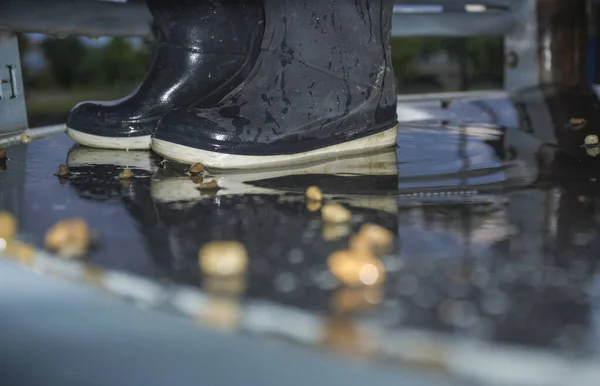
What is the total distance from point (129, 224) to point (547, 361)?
467 millimetres

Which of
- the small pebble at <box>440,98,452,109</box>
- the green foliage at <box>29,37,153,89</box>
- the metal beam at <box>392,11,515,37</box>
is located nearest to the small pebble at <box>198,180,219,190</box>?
the small pebble at <box>440,98,452,109</box>

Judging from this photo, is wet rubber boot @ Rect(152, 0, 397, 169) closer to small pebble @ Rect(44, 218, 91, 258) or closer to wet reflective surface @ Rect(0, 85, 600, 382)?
wet reflective surface @ Rect(0, 85, 600, 382)

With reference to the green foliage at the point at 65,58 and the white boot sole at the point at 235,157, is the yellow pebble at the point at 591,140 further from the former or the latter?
the green foliage at the point at 65,58

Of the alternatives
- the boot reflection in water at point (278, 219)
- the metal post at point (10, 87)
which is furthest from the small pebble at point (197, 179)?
the metal post at point (10, 87)

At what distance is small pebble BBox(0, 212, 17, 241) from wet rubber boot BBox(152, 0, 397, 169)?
0.37 m

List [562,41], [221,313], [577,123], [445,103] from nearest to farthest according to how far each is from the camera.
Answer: [221,313], [577,123], [445,103], [562,41]

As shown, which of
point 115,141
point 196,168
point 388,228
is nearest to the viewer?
point 388,228

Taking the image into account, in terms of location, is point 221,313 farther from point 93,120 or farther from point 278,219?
point 93,120

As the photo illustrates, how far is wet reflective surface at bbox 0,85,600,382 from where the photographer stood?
0.44 metres

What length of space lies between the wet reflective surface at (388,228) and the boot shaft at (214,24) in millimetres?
332

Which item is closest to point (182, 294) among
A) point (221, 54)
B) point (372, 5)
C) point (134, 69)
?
point (372, 5)

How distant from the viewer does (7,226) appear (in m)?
0.66

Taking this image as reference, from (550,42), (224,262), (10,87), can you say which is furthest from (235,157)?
(550,42)

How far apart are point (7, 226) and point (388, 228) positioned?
1.30 feet
